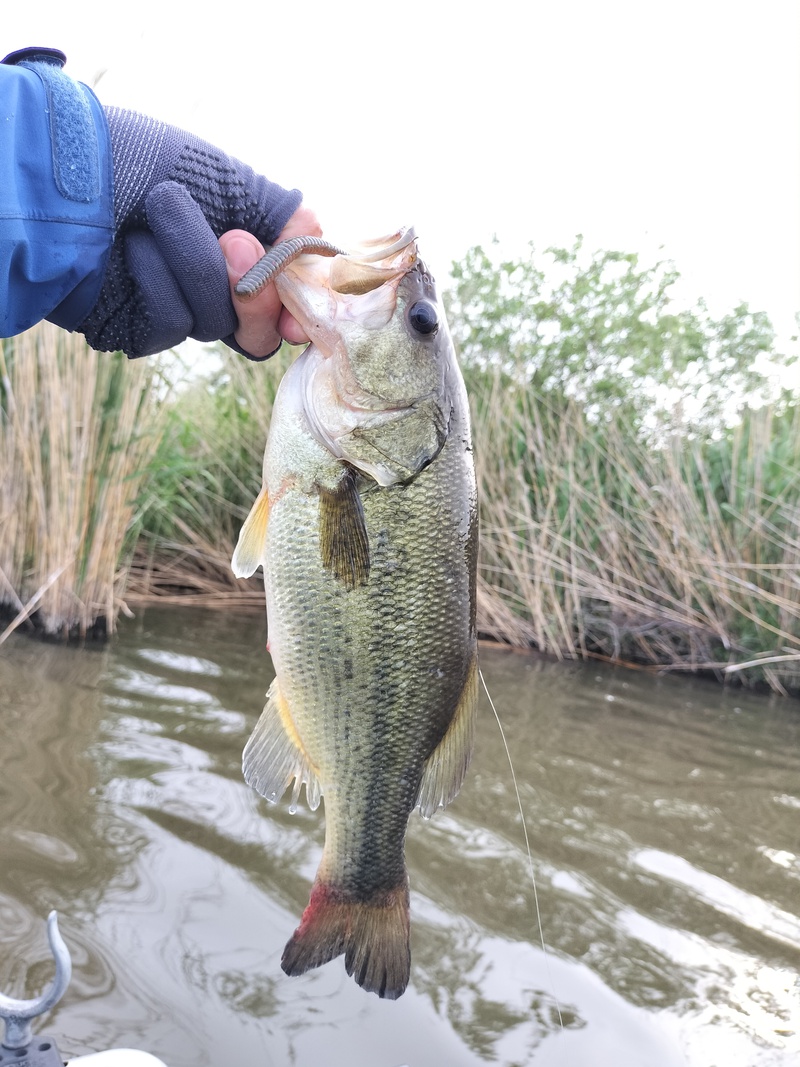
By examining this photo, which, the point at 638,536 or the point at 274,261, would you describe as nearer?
the point at 274,261

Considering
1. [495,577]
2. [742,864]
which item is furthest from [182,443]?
[742,864]

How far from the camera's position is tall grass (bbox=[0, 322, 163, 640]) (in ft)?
14.7

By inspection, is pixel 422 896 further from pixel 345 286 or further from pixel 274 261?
pixel 274 261

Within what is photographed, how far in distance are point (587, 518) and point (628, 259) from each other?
3232mm

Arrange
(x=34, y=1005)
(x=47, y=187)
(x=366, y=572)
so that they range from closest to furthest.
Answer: (x=34, y=1005) → (x=47, y=187) → (x=366, y=572)

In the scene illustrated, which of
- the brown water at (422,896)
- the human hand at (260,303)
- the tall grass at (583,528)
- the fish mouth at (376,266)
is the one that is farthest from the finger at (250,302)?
the tall grass at (583,528)

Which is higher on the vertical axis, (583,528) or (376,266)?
(376,266)

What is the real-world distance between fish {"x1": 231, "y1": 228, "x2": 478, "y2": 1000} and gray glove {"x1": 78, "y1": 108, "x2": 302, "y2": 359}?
163mm

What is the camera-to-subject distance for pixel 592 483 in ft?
23.4

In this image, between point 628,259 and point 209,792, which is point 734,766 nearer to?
point 209,792

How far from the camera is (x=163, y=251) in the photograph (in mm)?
1587

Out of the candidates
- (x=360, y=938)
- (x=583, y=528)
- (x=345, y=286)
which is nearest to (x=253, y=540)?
(x=345, y=286)

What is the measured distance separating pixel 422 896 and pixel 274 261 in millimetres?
2013

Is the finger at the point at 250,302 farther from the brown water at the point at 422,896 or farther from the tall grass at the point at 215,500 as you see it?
the tall grass at the point at 215,500
